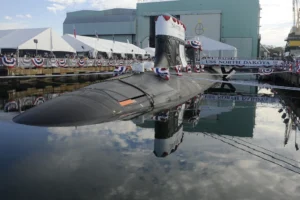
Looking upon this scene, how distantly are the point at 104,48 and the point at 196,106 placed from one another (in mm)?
31825

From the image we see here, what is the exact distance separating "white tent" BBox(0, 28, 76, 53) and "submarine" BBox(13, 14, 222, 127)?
61.5ft

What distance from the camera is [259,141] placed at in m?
8.43

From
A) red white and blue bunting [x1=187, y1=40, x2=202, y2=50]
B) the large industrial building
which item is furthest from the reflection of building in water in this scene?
the large industrial building

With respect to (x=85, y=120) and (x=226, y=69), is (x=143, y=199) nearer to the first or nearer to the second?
(x=85, y=120)

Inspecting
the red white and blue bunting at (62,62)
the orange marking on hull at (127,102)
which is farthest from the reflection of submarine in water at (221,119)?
the red white and blue bunting at (62,62)

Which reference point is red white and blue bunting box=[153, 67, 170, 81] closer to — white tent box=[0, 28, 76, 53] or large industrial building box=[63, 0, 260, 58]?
white tent box=[0, 28, 76, 53]

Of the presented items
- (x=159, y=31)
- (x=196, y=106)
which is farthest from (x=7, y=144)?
(x=159, y=31)

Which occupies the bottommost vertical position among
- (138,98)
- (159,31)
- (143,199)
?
(143,199)

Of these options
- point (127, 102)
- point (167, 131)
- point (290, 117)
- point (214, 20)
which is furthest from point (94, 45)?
point (167, 131)

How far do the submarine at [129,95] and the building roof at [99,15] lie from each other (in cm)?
5954

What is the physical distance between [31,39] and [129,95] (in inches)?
925

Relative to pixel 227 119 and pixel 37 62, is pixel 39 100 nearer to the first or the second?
pixel 227 119

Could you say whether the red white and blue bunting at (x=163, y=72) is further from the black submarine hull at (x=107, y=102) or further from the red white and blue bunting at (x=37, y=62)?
the red white and blue bunting at (x=37, y=62)

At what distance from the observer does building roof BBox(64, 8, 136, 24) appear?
7456 cm
